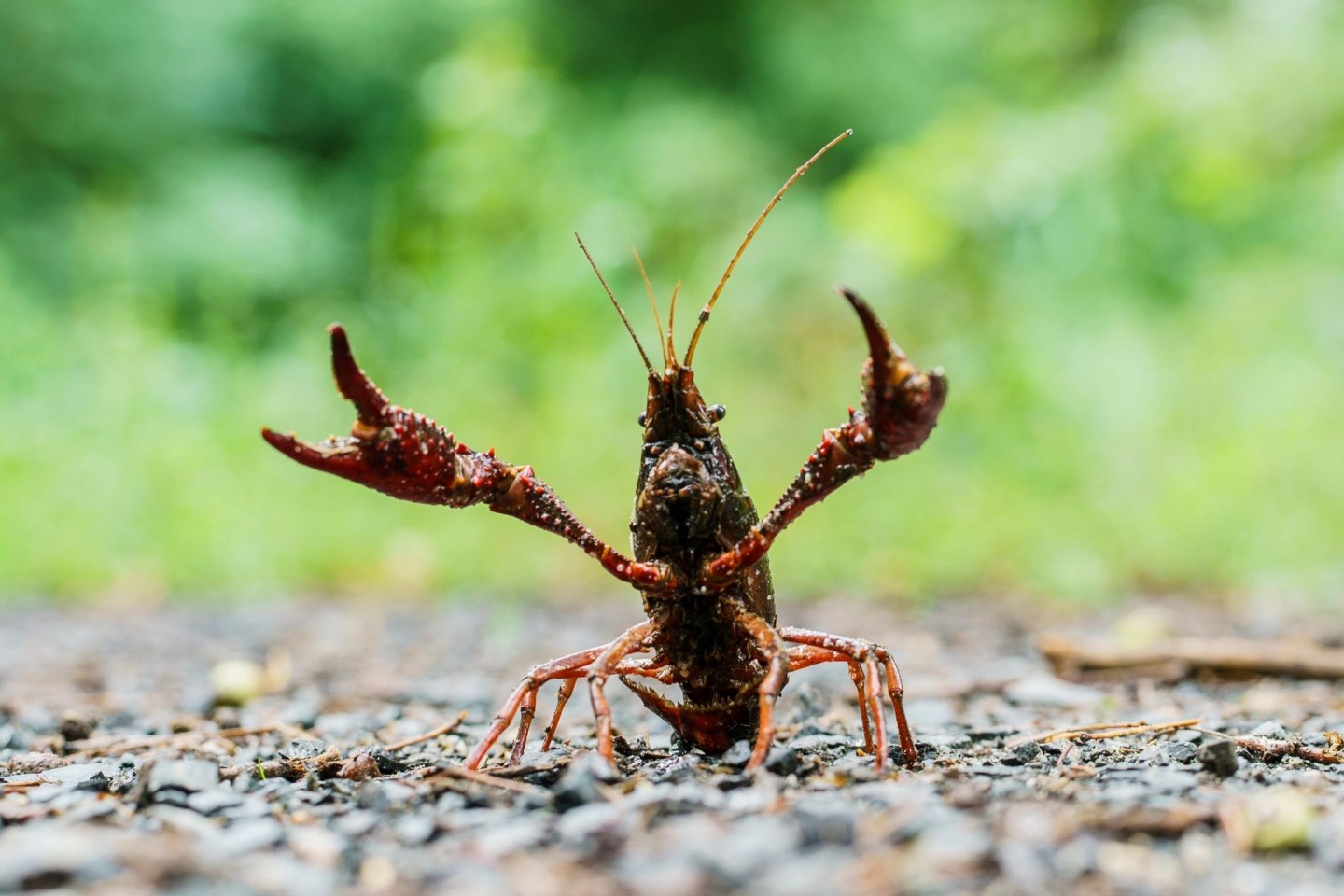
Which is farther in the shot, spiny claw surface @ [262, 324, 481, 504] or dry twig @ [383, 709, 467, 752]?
dry twig @ [383, 709, 467, 752]

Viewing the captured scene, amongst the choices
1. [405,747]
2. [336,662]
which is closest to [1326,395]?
[336,662]

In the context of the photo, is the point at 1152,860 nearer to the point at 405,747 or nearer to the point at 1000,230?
the point at 405,747

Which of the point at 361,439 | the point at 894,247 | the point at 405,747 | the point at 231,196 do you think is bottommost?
the point at 405,747

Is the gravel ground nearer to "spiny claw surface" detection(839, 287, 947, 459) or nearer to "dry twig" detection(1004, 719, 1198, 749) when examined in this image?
"dry twig" detection(1004, 719, 1198, 749)

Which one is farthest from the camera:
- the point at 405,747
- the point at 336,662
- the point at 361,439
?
the point at 336,662

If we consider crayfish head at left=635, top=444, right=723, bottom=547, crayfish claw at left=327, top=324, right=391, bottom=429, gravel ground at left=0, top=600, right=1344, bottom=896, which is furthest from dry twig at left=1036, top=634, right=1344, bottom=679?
crayfish claw at left=327, top=324, right=391, bottom=429

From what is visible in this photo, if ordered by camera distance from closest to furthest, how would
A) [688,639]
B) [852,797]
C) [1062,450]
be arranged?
[852,797]
[688,639]
[1062,450]

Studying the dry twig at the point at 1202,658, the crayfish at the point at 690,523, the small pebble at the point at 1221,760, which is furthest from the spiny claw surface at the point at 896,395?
the dry twig at the point at 1202,658

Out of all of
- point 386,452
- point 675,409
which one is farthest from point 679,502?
point 386,452
